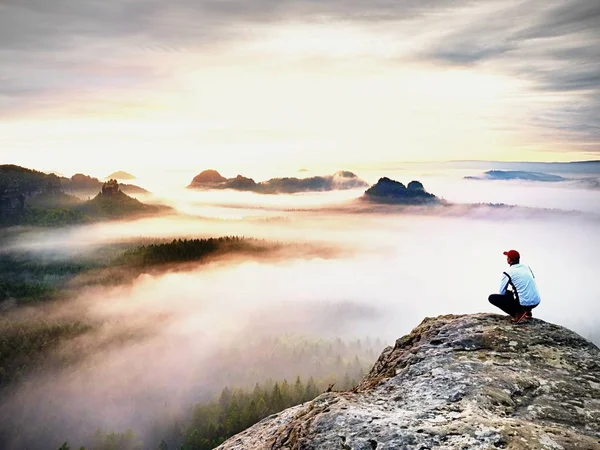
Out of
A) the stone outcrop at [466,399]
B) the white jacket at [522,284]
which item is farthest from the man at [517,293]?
the stone outcrop at [466,399]

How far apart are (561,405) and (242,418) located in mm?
172721

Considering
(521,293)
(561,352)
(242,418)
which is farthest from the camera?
(242,418)

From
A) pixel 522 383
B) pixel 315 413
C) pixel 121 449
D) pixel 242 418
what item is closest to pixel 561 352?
pixel 522 383

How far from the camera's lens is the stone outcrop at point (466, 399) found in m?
11.3

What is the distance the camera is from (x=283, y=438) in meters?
13.4

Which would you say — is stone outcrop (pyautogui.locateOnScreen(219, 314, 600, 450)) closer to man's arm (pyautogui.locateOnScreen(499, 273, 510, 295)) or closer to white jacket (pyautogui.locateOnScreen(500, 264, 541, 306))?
white jacket (pyautogui.locateOnScreen(500, 264, 541, 306))

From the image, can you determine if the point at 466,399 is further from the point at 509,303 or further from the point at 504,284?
the point at 504,284

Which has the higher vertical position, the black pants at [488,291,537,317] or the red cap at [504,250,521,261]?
the red cap at [504,250,521,261]

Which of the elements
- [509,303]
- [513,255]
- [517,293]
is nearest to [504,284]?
→ [517,293]

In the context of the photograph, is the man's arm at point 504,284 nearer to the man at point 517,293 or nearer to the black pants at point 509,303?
the man at point 517,293

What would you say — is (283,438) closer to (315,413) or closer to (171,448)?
(315,413)

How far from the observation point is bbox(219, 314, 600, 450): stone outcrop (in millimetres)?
11273

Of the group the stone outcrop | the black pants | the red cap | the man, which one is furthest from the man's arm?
the stone outcrop

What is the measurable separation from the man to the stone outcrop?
0.76 metres
